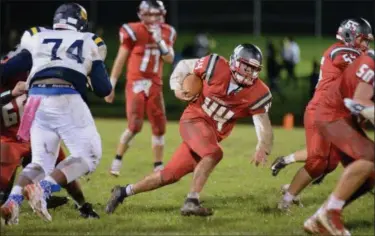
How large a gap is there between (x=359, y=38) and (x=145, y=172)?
3.93 m

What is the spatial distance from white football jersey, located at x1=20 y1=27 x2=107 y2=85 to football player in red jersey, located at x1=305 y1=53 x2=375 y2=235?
1858mm

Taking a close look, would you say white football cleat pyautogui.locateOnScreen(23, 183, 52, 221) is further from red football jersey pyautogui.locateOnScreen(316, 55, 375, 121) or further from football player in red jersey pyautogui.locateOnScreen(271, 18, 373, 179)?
football player in red jersey pyautogui.locateOnScreen(271, 18, 373, 179)

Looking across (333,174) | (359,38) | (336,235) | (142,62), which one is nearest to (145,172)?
(142,62)

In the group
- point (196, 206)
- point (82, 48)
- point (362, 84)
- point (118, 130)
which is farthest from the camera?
point (118, 130)

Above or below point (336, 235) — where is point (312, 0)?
below

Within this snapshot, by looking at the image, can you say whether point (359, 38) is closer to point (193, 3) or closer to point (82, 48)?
point (82, 48)

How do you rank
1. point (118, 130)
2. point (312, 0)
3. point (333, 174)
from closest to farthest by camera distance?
point (333, 174)
point (118, 130)
point (312, 0)

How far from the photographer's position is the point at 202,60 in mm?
7824

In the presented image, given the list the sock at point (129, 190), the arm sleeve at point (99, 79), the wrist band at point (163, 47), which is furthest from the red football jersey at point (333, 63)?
the wrist band at point (163, 47)

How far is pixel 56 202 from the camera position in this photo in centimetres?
830

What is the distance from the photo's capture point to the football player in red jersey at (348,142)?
262 inches

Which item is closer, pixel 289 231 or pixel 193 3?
pixel 289 231

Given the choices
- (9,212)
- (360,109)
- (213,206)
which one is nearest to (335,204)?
(360,109)

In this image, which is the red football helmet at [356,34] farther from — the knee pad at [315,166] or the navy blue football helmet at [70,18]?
the navy blue football helmet at [70,18]
